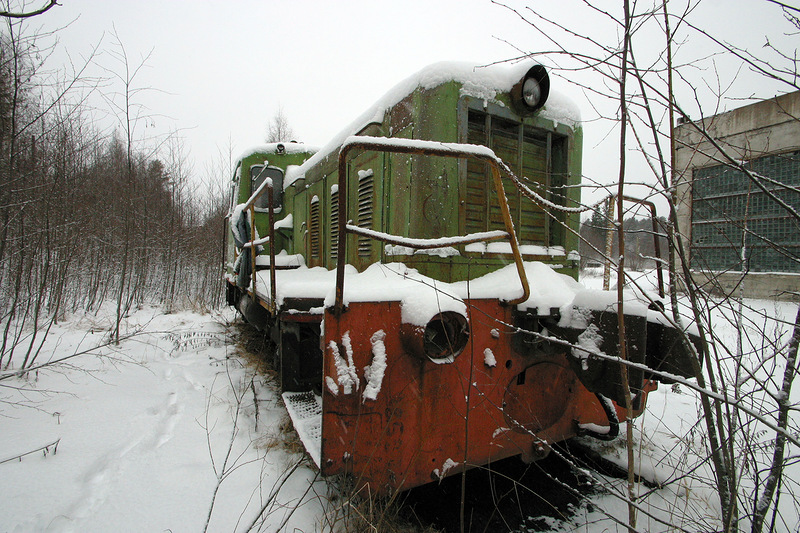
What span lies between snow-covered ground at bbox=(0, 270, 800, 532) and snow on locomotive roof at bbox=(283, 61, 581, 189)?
1876 millimetres

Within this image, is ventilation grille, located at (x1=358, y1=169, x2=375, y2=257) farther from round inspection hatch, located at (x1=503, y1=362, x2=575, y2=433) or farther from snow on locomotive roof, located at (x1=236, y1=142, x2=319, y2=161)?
snow on locomotive roof, located at (x1=236, y1=142, x2=319, y2=161)

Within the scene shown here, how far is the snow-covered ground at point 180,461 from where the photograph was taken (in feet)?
6.31

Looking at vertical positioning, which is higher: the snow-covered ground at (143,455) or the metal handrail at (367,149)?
the metal handrail at (367,149)

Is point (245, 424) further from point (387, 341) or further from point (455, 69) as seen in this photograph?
point (455, 69)

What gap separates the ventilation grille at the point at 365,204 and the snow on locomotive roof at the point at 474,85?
43 cm

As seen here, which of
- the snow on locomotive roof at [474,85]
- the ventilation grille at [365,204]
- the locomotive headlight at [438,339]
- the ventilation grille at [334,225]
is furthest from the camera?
the ventilation grille at [334,225]

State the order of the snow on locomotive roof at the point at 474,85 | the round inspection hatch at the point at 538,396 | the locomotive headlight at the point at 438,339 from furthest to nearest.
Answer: the snow on locomotive roof at the point at 474,85 < the round inspection hatch at the point at 538,396 < the locomotive headlight at the point at 438,339

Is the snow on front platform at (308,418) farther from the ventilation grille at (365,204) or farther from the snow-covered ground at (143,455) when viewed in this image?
the ventilation grille at (365,204)

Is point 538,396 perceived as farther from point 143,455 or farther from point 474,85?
point 143,455

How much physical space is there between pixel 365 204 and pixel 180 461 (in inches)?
88.5

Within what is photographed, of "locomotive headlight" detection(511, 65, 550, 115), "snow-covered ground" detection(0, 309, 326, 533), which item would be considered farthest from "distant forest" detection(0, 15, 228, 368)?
"locomotive headlight" detection(511, 65, 550, 115)

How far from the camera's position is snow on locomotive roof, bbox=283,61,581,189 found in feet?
8.43

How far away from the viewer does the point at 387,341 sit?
1914mm

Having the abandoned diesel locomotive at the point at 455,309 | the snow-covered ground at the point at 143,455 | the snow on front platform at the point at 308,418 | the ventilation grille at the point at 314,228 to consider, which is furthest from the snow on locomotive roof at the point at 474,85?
the snow-covered ground at the point at 143,455
